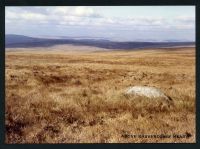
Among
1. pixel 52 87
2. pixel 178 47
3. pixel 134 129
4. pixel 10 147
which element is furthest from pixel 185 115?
pixel 10 147

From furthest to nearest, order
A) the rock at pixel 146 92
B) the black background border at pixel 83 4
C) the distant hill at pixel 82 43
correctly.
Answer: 1. the distant hill at pixel 82 43
2. the rock at pixel 146 92
3. the black background border at pixel 83 4

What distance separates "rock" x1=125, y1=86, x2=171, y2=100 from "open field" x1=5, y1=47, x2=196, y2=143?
0.57 feet

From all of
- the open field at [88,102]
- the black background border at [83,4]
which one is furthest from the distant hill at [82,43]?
the black background border at [83,4]

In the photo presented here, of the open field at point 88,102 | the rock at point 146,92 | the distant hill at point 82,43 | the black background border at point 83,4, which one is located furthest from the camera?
the distant hill at point 82,43

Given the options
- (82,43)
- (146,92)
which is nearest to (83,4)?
(82,43)

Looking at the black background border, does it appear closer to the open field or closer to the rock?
the open field

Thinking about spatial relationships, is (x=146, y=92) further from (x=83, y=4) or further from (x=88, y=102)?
(x=83, y=4)

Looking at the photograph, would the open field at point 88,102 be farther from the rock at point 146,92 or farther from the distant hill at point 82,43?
the distant hill at point 82,43

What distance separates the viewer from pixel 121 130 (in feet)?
34.3

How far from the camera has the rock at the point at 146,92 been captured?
37.0 feet

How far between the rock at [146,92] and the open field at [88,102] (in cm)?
17

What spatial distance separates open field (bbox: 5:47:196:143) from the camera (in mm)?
10359

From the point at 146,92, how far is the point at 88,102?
1.62 meters

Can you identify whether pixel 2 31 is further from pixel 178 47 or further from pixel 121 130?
pixel 178 47
